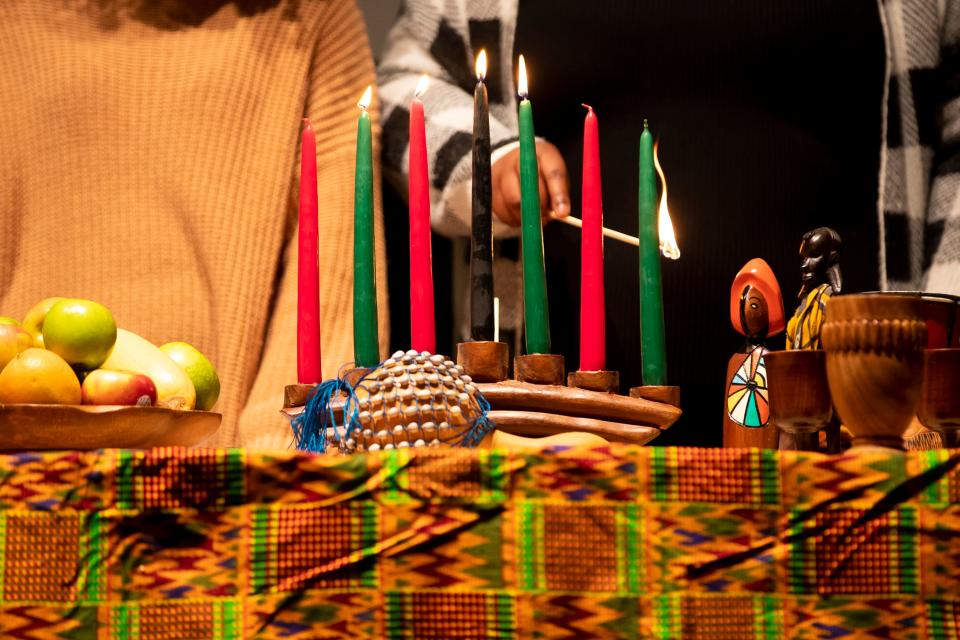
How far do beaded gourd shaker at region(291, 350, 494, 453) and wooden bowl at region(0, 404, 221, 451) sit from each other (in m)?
0.09

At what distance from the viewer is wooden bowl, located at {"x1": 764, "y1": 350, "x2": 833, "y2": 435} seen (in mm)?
368

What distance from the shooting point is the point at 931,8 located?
907mm

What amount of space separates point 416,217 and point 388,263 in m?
0.58

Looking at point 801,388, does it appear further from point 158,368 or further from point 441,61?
point 441,61

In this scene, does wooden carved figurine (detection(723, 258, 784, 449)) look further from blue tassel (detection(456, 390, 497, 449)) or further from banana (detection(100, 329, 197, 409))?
banana (detection(100, 329, 197, 409))

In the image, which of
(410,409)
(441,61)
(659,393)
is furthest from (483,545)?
(441,61)

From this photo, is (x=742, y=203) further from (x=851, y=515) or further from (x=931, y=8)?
(x=851, y=515)

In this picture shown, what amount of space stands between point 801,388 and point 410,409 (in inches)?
7.1

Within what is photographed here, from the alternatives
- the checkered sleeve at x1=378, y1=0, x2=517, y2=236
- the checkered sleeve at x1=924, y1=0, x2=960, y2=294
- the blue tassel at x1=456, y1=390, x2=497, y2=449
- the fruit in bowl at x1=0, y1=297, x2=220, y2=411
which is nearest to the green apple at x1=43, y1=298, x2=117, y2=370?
the fruit in bowl at x1=0, y1=297, x2=220, y2=411

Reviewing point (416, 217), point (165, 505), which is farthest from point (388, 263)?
point (165, 505)

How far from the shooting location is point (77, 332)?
46cm

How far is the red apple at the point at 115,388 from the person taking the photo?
1.47 ft

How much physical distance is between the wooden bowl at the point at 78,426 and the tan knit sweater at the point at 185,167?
0.45 meters

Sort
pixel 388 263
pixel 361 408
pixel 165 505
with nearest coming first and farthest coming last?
pixel 165 505
pixel 361 408
pixel 388 263
